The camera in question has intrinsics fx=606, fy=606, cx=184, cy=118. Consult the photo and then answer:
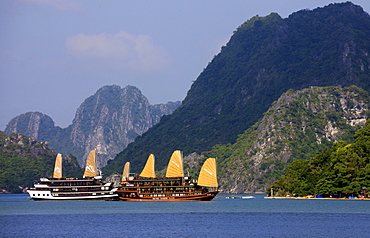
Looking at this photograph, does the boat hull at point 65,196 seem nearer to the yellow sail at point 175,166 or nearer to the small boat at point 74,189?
the small boat at point 74,189

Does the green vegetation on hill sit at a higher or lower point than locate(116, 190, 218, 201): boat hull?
higher

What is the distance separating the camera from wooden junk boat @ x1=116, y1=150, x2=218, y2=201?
174375 mm

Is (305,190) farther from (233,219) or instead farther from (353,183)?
(233,219)

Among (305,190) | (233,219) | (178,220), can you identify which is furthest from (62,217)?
(305,190)

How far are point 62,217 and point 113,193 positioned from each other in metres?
69.9

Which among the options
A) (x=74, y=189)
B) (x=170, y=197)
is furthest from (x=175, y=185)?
(x=74, y=189)

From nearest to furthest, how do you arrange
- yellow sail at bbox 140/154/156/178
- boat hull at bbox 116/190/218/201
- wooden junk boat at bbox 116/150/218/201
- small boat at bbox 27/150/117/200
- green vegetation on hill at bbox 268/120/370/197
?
green vegetation on hill at bbox 268/120/370/197, wooden junk boat at bbox 116/150/218/201, boat hull at bbox 116/190/218/201, yellow sail at bbox 140/154/156/178, small boat at bbox 27/150/117/200

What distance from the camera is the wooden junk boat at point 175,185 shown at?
174 metres

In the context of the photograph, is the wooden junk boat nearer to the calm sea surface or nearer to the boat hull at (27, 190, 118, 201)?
the boat hull at (27, 190, 118, 201)

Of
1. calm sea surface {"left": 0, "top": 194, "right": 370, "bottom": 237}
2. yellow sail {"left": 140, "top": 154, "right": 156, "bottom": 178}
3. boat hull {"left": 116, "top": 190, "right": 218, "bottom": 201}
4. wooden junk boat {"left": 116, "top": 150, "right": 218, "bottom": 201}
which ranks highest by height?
yellow sail {"left": 140, "top": 154, "right": 156, "bottom": 178}

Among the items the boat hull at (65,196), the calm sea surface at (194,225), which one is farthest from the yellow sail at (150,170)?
the calm sea surface at (194,225)

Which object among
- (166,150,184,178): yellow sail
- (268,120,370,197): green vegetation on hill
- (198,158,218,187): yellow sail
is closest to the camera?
(268,120,370,197): green vegetation on hill

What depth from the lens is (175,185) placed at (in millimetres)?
176250

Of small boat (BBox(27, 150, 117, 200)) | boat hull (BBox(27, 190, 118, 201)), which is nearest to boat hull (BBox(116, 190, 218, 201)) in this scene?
boat hull (BBox(27, 190, 118, 201))
